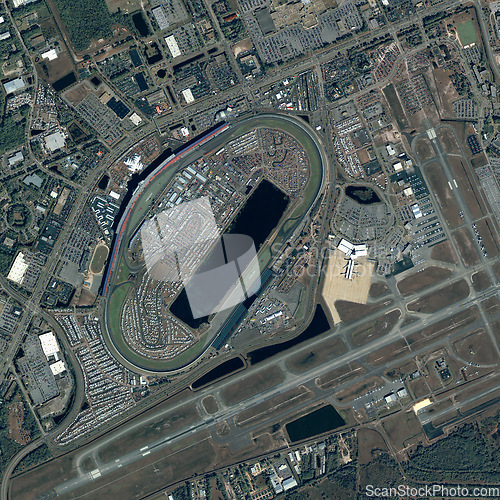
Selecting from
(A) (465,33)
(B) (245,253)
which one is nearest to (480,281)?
(B) (245,253)

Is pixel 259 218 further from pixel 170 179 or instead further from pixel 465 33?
pixel 465 33

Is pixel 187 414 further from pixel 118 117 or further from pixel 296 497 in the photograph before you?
pixel 118 117

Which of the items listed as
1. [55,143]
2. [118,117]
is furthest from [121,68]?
[55,143]

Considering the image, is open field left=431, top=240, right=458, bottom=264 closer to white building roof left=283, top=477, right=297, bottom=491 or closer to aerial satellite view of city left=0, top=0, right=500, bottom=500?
aerial satellite view of city left=0, top=0, right=500, bottom=500

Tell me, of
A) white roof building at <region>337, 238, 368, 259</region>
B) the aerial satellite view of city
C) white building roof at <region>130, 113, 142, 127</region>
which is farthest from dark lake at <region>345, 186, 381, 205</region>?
white building roof at <region>130, 113, 142, 127</region>

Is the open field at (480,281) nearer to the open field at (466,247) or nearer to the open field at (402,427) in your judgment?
the open field at (466,247)
